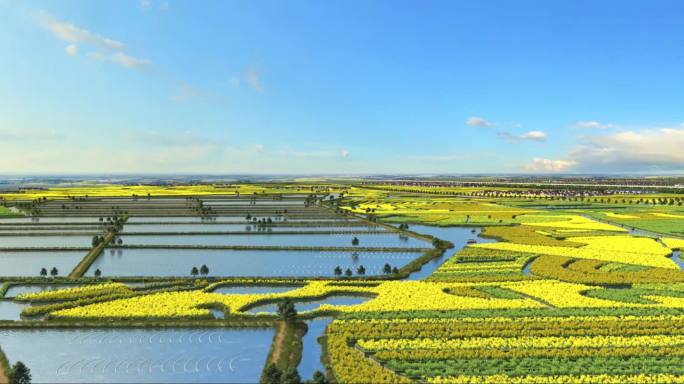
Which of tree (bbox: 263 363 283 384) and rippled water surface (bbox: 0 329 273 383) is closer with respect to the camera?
tree (bbox: 263 363 283 384)

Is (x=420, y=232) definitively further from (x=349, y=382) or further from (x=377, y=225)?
(x=349, y=382)

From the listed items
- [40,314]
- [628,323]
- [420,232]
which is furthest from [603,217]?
[40,314]

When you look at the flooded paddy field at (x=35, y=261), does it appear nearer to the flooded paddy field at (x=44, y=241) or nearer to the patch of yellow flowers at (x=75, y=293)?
the flooded paddy field at (x=44, y=241)

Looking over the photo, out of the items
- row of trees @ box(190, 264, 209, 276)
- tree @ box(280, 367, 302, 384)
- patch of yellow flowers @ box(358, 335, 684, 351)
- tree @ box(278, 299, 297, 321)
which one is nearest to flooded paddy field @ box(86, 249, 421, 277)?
row of trees @ box(190, 264, 209, 276)

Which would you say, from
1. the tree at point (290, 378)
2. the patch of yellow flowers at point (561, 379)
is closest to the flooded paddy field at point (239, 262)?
the tree at point (290, 378)

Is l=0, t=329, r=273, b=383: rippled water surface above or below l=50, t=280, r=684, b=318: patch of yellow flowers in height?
below

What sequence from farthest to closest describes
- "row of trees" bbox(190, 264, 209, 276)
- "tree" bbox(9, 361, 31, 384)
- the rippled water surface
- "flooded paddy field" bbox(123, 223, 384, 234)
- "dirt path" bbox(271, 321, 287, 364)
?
"flooded paddy field" bbox(123, 223, 384, 234), "row of trees" bbox(190, 264, 209, 276), "dirt path" bbox(271, 321, 287, 364), the rippled water surface, "tree" bbox(9, 361, 31, 384)

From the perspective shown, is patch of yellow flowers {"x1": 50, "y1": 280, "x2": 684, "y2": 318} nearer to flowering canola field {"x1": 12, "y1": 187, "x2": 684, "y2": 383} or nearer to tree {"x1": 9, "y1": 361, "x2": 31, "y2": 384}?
flowering canola field {"x1": 12, "y1": 187, "x2": 684, "y2": 383}

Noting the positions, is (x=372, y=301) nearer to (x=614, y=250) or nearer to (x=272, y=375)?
(x=272, y=375)

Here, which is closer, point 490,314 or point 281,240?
point 490,314

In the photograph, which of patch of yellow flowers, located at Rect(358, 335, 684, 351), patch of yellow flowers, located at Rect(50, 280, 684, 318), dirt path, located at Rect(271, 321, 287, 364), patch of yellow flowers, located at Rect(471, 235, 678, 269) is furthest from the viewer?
patch of yellow flowers, located at Rect(471, 235, 678, 269)

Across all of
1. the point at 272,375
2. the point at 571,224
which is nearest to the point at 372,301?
the point at 272,375
